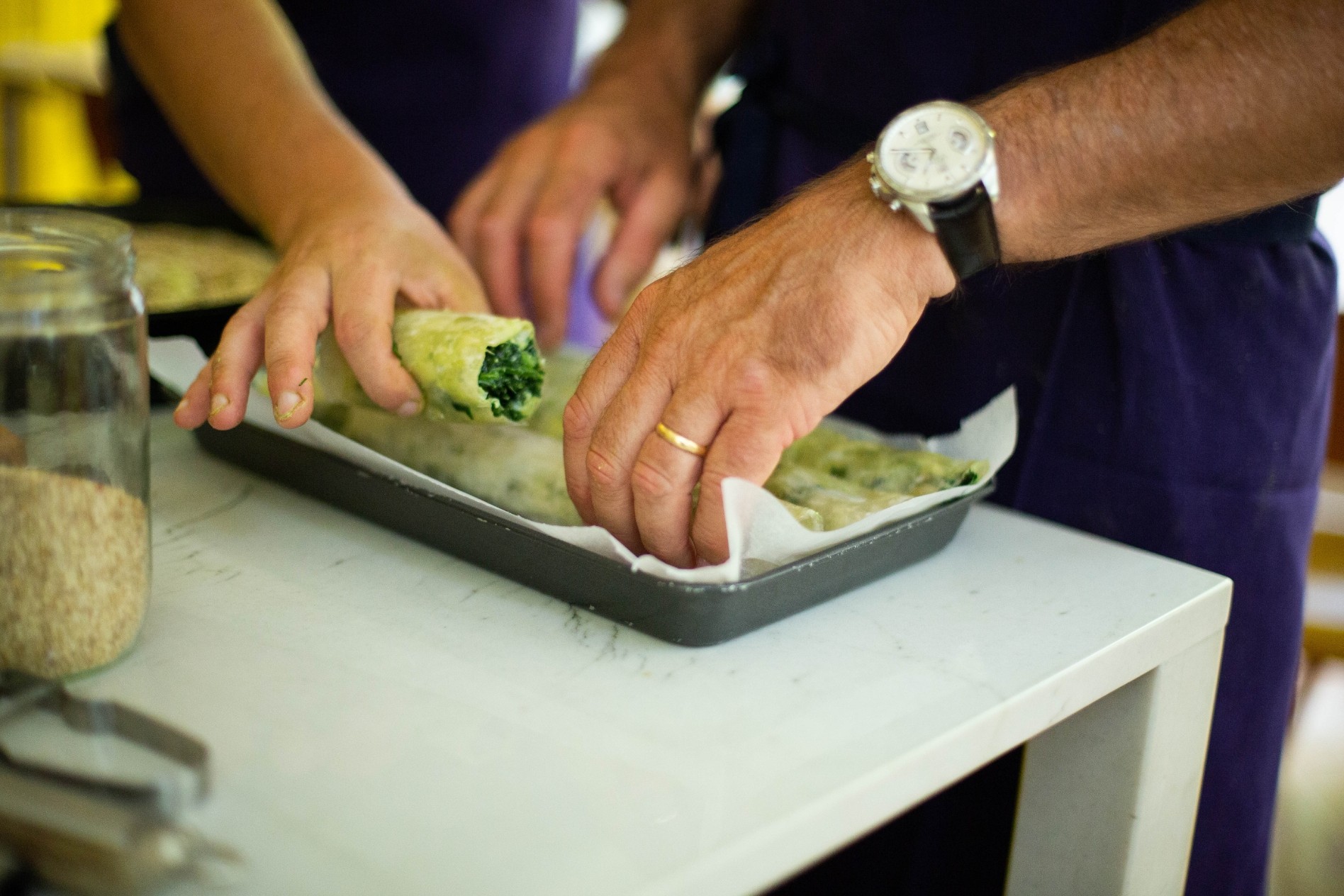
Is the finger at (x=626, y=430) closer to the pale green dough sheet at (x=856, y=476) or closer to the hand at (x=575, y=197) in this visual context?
the pale green dough sheet at (x=856, y=476)

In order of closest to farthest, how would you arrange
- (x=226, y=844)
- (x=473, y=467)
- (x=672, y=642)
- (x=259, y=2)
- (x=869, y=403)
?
1. (x=226, y=844)
2. (x=672, y=642)
3. (x=473, y=467)
4. (x=869, y=403)
5. (x=259, y=2)

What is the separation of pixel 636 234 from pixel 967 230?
0.64 m

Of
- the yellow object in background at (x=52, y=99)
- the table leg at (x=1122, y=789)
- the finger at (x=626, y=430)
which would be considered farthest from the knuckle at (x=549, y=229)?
the yellow object in background at (x=52, y=99)

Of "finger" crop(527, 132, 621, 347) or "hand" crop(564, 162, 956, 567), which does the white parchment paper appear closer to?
"hand" crop(564, 162, 956, 567)

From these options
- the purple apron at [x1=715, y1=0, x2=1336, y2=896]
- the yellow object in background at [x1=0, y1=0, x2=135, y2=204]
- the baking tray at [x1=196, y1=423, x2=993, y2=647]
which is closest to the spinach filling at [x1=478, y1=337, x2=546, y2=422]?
the baking tray at [x1=196, y1=423, x2=993, y2=647]

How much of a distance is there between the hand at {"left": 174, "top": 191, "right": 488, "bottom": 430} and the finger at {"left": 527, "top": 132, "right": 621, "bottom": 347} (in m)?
0.20

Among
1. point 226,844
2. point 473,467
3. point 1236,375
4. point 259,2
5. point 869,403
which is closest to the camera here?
point 226,844

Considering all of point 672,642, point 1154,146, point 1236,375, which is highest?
point 1154,146

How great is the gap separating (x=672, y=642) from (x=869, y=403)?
0.57m

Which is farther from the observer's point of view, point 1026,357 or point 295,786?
point 1026,357

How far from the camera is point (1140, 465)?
3.45 feet

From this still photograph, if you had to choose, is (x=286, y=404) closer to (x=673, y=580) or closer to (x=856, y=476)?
(x=673, y=580)

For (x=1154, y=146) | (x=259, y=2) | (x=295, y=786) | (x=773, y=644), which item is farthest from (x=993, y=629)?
(x=259, y=2)

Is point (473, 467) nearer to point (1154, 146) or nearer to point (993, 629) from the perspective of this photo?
point (993, 629)
